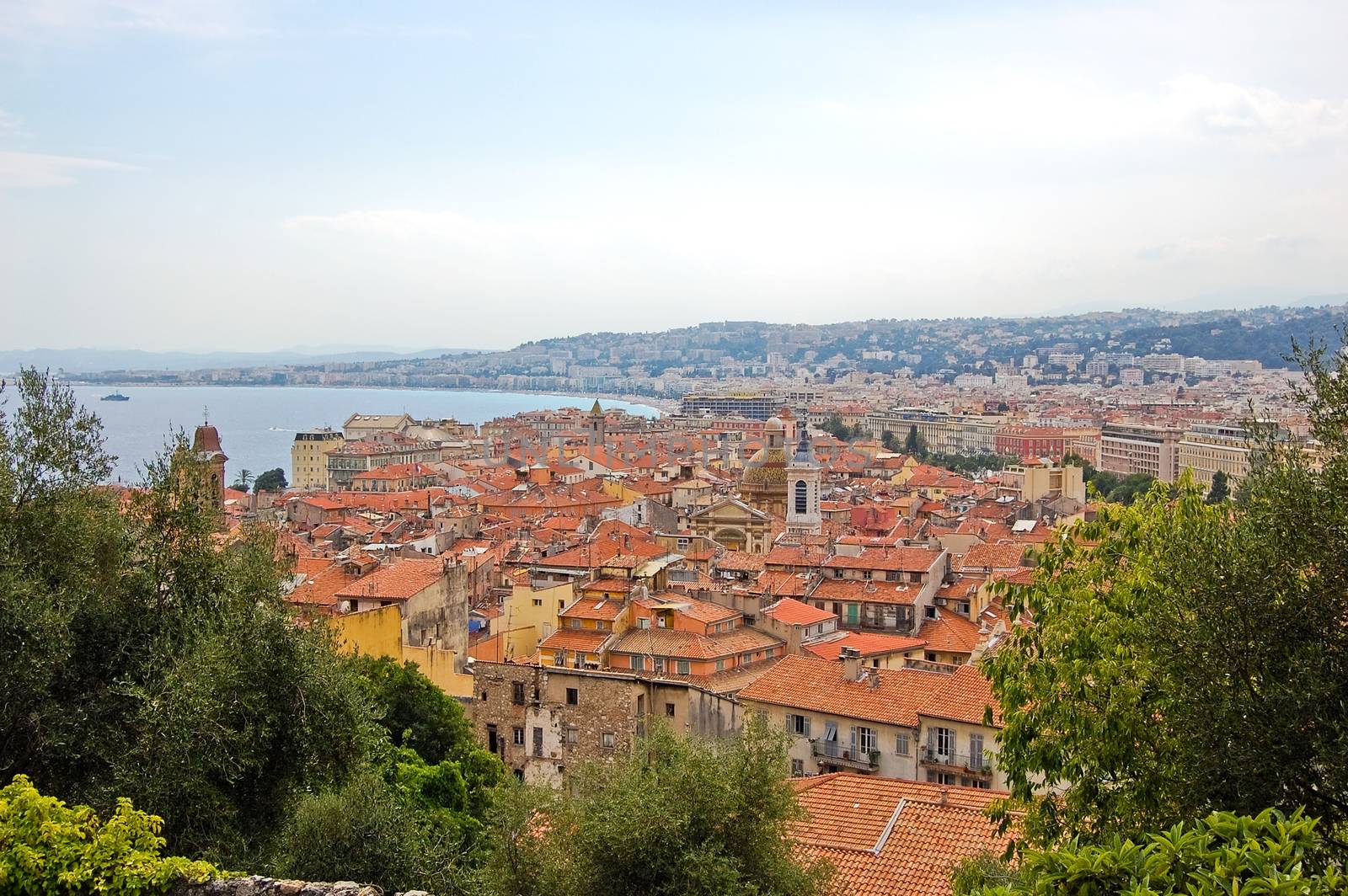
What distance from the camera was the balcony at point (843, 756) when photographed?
799 inches

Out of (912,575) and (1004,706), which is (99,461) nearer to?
(1004,706)

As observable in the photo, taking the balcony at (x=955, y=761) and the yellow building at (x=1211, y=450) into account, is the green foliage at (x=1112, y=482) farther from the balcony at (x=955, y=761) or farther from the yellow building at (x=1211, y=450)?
the balcony at (x=955, y=761)

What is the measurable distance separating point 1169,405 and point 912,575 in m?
153

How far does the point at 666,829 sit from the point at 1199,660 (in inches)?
190

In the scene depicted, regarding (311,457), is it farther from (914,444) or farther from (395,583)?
(395,583)

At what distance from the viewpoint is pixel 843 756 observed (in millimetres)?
20625

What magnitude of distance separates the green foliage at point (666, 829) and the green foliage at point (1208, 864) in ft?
15.6

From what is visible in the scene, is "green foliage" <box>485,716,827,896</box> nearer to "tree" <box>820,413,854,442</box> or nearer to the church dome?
the church dome

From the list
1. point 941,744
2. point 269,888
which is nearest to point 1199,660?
point 269,888

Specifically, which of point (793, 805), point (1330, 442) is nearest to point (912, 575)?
point (793, 805)

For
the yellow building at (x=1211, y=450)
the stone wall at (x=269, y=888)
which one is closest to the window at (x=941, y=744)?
the stone wall at (x=269, y=888)

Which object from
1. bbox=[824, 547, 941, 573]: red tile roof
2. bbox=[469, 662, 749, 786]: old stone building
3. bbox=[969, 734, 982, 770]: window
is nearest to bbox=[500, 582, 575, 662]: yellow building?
bbox=[469, 662, 749, 786]: old stone building

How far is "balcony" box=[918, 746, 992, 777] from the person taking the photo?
62.8 feet

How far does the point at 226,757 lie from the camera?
1194 centimetres
